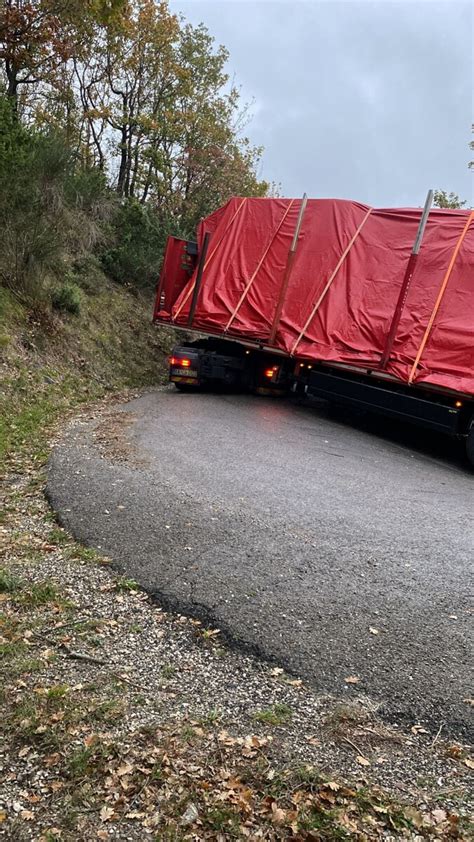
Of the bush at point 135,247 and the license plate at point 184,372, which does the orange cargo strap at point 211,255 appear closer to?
the license plate at point 184,372

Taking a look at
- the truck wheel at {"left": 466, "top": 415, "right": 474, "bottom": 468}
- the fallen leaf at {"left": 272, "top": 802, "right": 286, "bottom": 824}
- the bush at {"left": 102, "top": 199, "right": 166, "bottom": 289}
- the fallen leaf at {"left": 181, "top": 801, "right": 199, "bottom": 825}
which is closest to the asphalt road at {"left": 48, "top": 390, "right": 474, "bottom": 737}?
the truck wheel at {"left": 466, "top": 415, "right": 474, "bottom": 468}

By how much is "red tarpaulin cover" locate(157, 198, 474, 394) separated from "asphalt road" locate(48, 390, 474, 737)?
170 centimetres

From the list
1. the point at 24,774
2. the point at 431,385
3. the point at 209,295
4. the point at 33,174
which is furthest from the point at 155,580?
the point at 33,174

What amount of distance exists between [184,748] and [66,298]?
37.7ft

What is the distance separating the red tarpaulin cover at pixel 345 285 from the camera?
30.2 ft

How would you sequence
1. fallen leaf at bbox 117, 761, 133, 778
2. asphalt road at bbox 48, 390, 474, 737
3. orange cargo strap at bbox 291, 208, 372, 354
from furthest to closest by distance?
orange cargo strap at bbox 291, 208, 372, 354 < asphalt road at bbox 48, 390, 474, 737 < fallen leaf at bbox 117, 761, 133, 778

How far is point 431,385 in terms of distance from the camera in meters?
9.20

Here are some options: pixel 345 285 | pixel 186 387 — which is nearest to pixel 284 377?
pixel 186 387

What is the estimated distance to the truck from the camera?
924 cm

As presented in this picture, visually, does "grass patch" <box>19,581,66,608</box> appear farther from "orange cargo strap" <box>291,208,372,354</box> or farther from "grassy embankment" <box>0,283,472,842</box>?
"orange cargo strap" <box>291,208,372,354</box>

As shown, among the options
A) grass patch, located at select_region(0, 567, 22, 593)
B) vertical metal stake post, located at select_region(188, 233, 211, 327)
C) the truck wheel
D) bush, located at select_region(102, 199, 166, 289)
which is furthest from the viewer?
bush, located at select_region(102, 199, 166, 289)

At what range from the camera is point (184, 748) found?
307 cm

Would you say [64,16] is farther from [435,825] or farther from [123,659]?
[435,825]

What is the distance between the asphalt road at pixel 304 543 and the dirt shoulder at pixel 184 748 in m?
0.25
